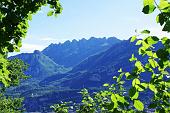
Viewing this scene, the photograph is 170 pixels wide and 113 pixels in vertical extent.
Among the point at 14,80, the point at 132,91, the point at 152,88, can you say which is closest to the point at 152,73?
the point at 152,88

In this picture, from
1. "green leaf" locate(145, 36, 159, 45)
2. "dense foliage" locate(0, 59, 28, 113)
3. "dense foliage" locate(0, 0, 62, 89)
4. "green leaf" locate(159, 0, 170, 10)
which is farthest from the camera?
"dense foliage" locate(0, 59, 28, 113)

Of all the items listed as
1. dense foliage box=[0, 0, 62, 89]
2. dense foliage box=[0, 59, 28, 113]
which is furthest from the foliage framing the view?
dense foliage box=[0, 59, 28, 113]

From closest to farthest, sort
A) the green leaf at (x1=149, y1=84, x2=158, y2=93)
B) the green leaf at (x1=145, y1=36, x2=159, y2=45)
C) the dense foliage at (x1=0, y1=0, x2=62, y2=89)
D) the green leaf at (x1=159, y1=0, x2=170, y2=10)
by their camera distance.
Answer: the green leaf at (x1=159, y1=0, x2=170, y2=10) < the green leaf at (x1=145, y1=36, x2=159, y2=45) < the green leaf at (x1=149, y1=84, x2=158, y2=93) < the dense foliage at (x1=0, y1=0, x2=62, y2=89)

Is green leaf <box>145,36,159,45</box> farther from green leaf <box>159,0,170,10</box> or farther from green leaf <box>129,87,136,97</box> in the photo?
green leaf <box>129,87,136,97</box>

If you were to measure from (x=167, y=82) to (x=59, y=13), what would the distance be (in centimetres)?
687

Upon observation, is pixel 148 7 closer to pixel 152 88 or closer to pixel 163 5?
pixel 163 5

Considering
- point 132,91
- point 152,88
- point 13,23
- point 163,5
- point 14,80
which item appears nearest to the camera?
point 163,5

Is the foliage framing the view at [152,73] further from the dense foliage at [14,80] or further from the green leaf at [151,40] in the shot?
the dense foliage at [14,80]

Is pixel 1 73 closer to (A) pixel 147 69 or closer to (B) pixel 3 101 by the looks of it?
(A) pixel 147 69

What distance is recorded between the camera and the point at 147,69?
5.45 m

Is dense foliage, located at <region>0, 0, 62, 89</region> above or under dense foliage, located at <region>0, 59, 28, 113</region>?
above

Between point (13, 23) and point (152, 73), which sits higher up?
point (13, 23)

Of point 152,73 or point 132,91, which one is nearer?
point 132,91

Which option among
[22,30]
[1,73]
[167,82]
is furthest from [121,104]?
[22,30]
